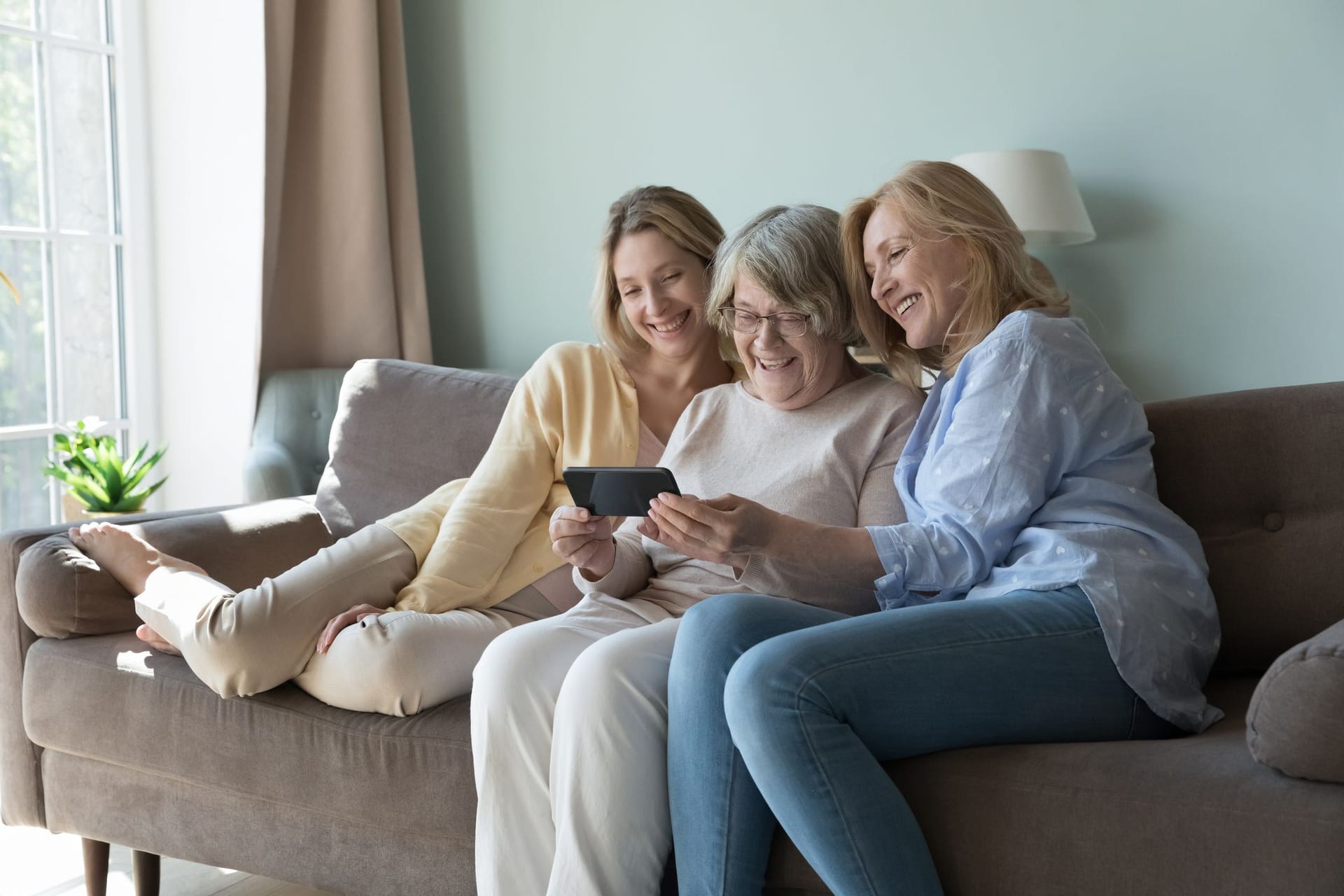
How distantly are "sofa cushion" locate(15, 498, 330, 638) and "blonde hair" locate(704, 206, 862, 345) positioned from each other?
0.95 m

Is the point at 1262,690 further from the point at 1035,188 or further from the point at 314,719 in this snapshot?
the point at 1035,188

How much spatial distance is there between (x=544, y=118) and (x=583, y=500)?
6.91 feet

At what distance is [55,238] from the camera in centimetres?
328

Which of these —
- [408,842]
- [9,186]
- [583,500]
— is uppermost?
[9,186]

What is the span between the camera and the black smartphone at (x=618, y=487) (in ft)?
4.51

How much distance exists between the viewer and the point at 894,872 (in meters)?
1.11

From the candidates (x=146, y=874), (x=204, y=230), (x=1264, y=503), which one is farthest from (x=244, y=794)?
(x=204, y=230)

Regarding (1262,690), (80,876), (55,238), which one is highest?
(55,238)

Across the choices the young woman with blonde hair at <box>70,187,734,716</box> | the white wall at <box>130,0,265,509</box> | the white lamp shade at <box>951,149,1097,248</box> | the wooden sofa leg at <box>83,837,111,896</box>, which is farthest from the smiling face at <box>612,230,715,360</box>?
the white wall at <box>130,0,265,509</box>

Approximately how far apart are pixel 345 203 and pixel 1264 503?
8.42ft

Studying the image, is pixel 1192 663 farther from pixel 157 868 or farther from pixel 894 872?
pixel 157 868

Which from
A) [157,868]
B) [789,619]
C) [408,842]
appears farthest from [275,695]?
[789,619]

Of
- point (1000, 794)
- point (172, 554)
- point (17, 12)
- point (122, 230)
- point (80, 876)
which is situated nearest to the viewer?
point (1000, 794)

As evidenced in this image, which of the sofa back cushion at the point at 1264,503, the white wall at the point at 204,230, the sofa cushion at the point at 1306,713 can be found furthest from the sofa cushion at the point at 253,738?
the white wall at the point at 204,230
